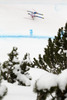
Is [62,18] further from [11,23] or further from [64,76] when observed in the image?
[64,76]

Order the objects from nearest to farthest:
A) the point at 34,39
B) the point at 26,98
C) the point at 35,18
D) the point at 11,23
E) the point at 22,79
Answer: the point at 26,98 → the point at 22,79 → the point at 34,39 → the point at 11,23 → the point at 35,18

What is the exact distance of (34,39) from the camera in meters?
15.6

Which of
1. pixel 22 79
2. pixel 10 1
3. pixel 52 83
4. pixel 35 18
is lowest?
pixel 22 79

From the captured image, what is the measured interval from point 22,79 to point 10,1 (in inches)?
696

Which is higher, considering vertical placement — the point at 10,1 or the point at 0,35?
the point at 10,1

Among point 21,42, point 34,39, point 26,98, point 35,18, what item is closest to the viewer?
point 26,98

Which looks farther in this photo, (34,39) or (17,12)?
(17,12)

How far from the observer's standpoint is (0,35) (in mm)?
16250

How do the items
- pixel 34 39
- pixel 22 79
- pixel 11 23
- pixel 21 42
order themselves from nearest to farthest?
1. pixel 22 79
2. pixel 21 42
3. pixel 34 39
4. pixel 11 23

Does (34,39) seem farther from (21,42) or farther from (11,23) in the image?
(11,23)

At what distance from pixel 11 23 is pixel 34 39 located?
12.9 feet

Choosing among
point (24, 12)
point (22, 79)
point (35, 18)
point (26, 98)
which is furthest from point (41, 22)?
point (26, 98)

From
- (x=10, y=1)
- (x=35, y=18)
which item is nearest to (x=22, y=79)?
(x=35, y=18)

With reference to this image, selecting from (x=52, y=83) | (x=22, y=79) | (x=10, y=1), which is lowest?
(x=22, y=79)
